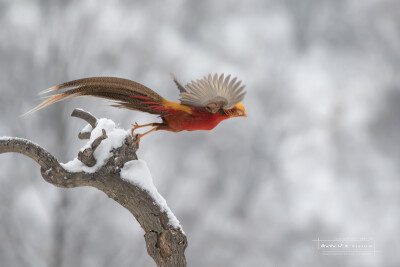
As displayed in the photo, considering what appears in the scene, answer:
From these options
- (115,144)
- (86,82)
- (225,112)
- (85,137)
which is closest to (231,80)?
(225,112)

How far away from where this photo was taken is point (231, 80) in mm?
1836

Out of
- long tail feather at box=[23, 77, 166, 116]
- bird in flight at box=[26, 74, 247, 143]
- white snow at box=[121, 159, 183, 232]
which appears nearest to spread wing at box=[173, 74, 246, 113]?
bird in flight at box=[26, 74, 247, 143]

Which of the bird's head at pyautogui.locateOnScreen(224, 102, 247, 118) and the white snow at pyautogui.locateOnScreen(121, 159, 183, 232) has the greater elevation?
the bird's head at pyautogui.locateOnScreen(224, 102, 247, 118)

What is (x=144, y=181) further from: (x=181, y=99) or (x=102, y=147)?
(x=181, y=99)

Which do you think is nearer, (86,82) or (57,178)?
(86,82)

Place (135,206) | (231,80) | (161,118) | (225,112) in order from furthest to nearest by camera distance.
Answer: (135,206) < (161,118) < (225,112) < (231,80)

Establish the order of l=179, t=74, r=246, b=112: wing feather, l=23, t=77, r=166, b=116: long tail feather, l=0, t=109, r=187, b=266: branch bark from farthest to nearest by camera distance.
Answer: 1. l=0, t=109, r=187, b=266: branch bark
2. l=23, t=77, r=166, b=116: long tail feather
3. l=179, t=74, r=246, b=112: wing feather

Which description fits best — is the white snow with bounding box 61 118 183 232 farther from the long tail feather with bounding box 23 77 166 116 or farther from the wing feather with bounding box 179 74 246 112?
the wing feather with bounding box 179 74 246 112

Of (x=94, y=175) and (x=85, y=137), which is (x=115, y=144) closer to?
(x=94, y=175)

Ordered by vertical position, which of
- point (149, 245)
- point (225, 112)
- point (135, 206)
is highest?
point (225, 112)

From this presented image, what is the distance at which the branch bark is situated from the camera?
2221mm

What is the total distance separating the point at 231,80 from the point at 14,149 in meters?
1.22

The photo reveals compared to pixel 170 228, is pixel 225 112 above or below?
above

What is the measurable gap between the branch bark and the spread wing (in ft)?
2.07
